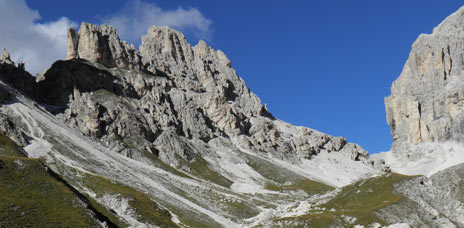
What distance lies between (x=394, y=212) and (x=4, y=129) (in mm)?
120414

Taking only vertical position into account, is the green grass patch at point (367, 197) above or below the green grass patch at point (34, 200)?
above

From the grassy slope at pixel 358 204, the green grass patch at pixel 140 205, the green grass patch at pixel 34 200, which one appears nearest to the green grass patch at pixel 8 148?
the green grass patch at pixel 140 205

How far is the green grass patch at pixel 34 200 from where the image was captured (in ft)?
208

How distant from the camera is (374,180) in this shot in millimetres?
107500

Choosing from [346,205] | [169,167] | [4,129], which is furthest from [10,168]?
[169,167]

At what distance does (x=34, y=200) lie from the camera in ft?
227

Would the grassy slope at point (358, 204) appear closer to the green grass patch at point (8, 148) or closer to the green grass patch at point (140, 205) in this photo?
the green grass patch at point (140, 205)

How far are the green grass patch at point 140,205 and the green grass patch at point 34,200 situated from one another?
1039 inches

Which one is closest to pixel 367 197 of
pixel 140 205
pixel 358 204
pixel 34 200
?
pixel 358 204

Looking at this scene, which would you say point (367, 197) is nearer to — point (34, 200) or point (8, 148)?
point (34, 200)

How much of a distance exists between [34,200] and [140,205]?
38814 mm

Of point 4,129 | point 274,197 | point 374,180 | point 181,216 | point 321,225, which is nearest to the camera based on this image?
point 321,225

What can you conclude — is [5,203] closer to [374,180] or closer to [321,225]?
[321,225]

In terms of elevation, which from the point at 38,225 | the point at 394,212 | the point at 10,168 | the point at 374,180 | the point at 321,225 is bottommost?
the point at 38,225
